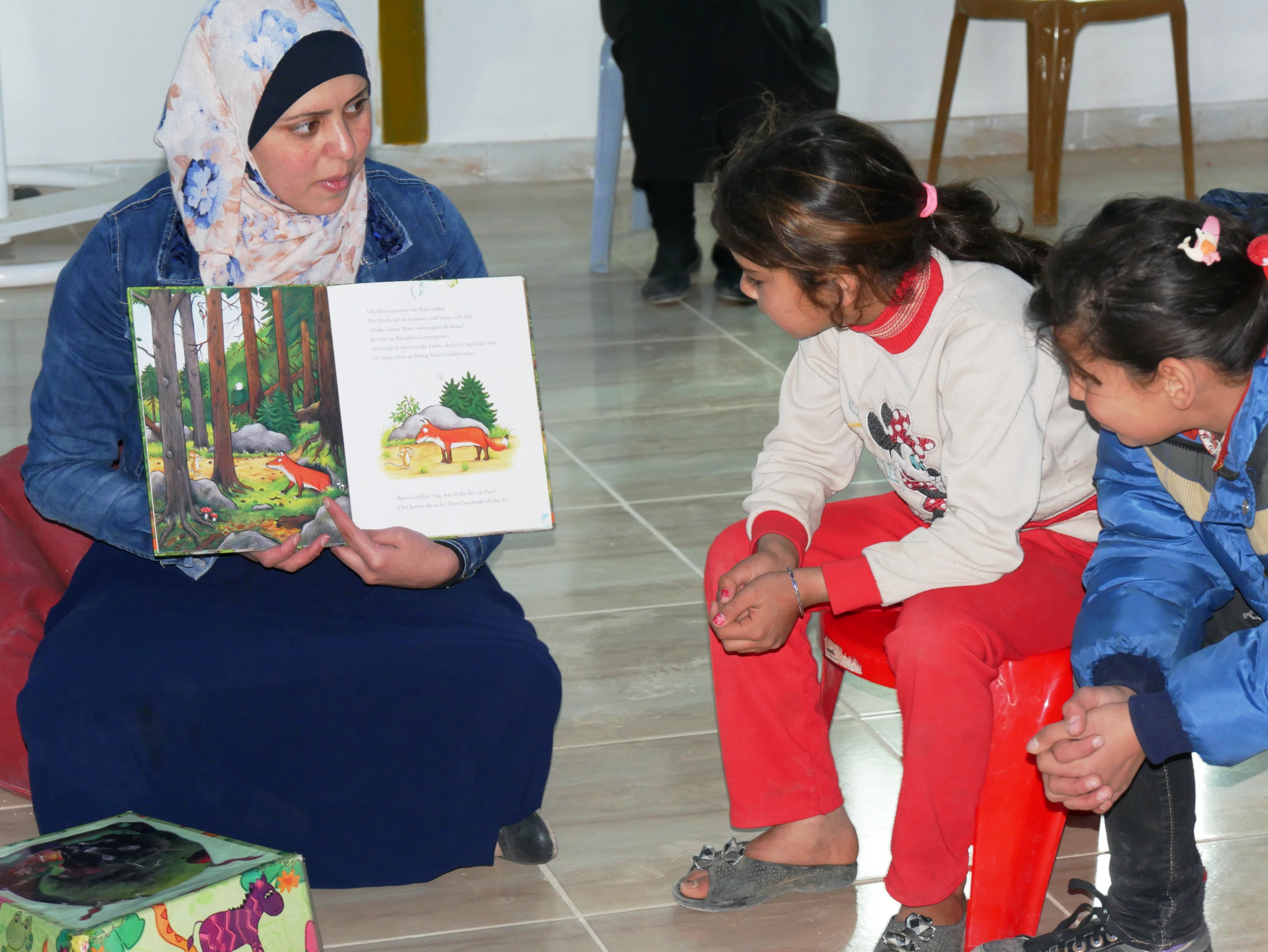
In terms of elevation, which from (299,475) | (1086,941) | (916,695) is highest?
(299,475)

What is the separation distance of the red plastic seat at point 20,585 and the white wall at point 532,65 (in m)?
3.39

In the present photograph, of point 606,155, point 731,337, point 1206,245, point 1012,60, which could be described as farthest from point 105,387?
point 1012,60

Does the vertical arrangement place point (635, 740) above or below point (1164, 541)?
below

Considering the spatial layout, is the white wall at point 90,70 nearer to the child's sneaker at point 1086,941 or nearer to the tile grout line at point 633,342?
the tile grout line at point 633,342

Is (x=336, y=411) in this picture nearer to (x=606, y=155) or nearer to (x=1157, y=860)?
(x=1157, y=860)

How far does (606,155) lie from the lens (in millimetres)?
4508

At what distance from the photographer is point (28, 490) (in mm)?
1713

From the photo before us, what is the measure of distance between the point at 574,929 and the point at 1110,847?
1.82 ft

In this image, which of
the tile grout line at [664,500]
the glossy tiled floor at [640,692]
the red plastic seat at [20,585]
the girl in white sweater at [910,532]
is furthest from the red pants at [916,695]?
the tile grout line at [664,500]

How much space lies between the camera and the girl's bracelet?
153 centimetres

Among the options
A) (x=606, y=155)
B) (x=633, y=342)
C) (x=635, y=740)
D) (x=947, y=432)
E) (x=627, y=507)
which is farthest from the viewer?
(x=606, y=155)

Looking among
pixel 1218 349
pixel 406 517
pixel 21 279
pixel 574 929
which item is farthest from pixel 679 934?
pixel 21 279

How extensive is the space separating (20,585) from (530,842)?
0.71 meters

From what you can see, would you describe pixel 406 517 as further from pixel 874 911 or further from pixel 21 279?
pixel 21 279
